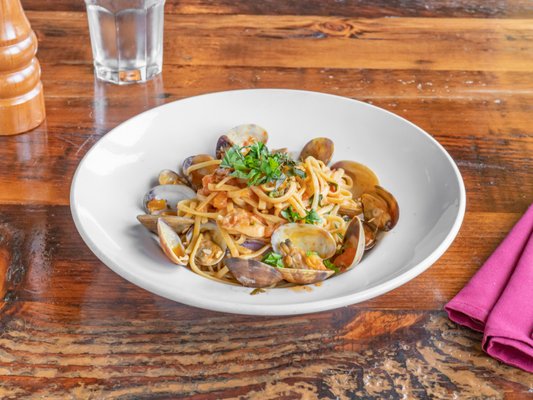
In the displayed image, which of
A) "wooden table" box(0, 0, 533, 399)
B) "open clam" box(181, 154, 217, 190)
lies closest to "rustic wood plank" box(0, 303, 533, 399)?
"wooden table" box(0, 0, 533, 399)

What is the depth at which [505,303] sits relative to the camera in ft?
5.03

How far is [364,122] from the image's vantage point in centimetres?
197

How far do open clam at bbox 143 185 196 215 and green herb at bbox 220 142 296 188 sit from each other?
0.14 metres

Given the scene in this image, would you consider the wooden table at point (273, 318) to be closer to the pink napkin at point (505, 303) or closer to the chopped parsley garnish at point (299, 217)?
the pink napkin at point (505, 303)

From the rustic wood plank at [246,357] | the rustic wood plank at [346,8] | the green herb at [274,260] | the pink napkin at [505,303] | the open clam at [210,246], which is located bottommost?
the rustic wood plank at [246,357]

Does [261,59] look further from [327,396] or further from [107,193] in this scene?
[327,396]

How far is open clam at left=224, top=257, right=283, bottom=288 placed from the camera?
1414mm

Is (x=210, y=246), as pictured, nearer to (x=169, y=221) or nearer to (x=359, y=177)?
(x=169, y=221)

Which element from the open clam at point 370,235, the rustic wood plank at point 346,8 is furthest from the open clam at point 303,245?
the rustic wood plank at point 346,8

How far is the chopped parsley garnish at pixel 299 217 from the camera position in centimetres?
161

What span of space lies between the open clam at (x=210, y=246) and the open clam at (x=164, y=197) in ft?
0.40

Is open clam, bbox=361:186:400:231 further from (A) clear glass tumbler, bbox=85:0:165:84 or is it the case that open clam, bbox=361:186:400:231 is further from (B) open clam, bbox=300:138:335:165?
(A) clear glass tumbler, bbox=85:0:165:84

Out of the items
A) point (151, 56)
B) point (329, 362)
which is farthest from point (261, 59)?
point (329, 362)

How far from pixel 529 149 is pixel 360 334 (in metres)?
0.89
